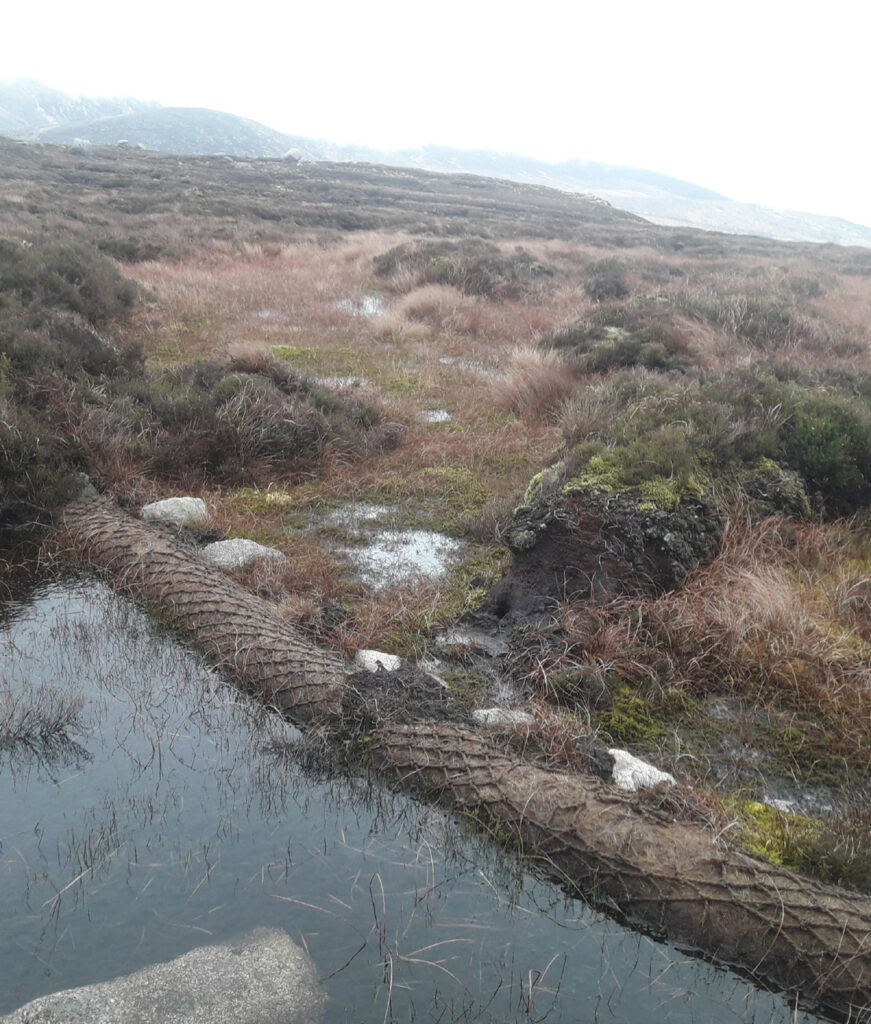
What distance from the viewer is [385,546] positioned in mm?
6336

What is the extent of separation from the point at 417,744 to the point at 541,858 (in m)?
0.79

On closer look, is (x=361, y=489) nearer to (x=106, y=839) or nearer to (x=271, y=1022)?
(x=106, y=839)

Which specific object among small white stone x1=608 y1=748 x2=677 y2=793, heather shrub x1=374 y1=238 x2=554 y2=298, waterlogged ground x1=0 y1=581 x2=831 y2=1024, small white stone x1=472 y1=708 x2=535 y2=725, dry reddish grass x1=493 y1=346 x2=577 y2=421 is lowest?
waterlogged ground x1=0 y1=581 x2=831 y2=1024

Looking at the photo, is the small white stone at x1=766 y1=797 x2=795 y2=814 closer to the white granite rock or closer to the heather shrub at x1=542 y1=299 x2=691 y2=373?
the white granite rock

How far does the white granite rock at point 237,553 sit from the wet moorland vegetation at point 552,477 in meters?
0.20

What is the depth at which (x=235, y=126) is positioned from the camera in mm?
178375

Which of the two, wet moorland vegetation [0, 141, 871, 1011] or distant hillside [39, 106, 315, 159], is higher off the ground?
distant hillside [39, 106, 315, 159]

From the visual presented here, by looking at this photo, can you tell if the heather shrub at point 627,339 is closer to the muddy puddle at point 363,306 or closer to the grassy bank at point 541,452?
the grassy bank at point 541,452

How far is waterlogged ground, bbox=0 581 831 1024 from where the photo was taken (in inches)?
104

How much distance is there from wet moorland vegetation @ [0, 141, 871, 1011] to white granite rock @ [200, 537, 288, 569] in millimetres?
200

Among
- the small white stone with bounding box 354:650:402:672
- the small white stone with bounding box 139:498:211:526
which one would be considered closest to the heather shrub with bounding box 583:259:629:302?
the small white stone with bounding box 139:498:211:526

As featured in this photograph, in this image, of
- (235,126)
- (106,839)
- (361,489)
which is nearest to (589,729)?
(106,839)

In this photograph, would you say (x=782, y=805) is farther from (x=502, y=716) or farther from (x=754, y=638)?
(x=502, y=716)

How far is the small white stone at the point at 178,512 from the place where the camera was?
20.7 ft
